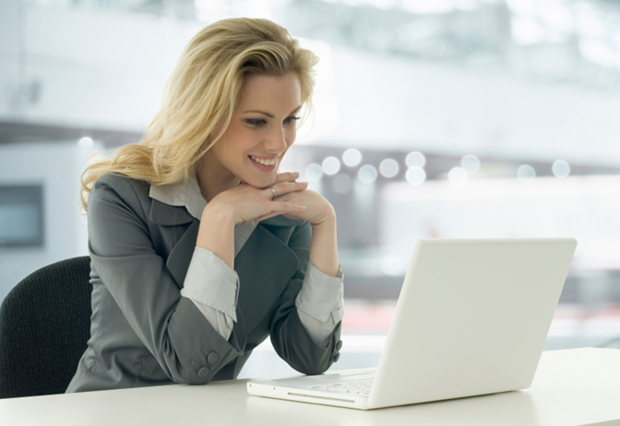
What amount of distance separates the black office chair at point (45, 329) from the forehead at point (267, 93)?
0.50 metres

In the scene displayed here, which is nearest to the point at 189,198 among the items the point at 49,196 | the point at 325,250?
the point at 325,250

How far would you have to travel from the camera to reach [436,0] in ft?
11.4

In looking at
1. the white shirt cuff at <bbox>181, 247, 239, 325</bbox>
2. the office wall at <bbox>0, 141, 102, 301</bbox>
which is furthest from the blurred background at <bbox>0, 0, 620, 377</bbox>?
the white shirt cuff at <bbox>181, 247, 239, 325</bbox>

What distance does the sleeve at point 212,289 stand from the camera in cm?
107

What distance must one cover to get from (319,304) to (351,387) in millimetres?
342

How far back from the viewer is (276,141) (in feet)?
4.20

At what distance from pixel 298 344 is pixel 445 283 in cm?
54

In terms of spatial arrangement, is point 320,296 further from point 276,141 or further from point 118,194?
point 118,194

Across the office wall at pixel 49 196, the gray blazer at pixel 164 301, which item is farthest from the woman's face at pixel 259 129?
the office wall at pixel 49 196

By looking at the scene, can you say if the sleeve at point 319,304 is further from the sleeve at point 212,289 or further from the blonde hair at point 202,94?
the blonde hair at point 202,94

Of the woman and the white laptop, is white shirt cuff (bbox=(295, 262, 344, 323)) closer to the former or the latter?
the woman

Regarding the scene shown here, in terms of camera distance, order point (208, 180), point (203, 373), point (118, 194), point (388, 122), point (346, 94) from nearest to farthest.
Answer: point (203, 373), point (118, 194), point (208, 180), point (346, 94), point (388, 122)

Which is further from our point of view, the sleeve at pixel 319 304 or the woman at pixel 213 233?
the sleeve at pixel 319 304

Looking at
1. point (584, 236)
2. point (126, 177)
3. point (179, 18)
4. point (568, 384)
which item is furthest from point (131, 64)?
point (584, 236)
